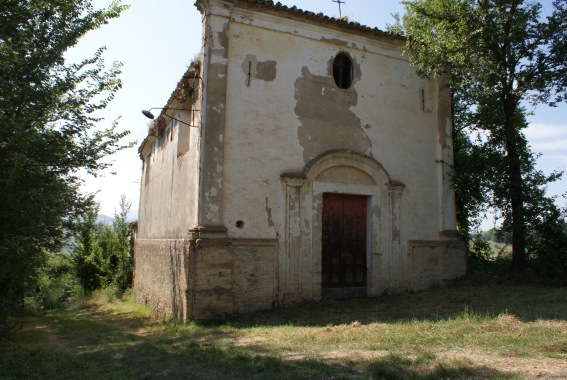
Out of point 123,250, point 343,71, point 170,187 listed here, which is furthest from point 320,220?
point 123,250

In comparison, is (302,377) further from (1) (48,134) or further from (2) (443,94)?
(2) (443,94)

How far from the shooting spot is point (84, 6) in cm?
1060

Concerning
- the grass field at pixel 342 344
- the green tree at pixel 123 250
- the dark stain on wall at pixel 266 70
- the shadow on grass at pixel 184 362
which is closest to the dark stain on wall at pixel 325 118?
the dark stain on wall at pixel 266 70

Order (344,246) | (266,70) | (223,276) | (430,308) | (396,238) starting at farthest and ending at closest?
(396,238) < (344,246) < (266,70) < (223,276) < (430,308)

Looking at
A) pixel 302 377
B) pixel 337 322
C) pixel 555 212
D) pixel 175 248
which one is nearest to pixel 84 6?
pixel 175 248

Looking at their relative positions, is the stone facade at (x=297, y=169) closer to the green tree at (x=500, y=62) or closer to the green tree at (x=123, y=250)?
the green tree at (x=500, y=62)

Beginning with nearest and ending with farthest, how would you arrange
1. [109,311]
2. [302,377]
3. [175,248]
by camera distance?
[302,377] → [175,248] → [109,311]

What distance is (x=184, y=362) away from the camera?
6074 millimetres

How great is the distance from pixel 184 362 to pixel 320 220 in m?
5.29

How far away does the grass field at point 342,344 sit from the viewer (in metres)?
4.96

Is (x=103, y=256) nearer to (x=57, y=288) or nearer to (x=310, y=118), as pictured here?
(x=57, y=288)

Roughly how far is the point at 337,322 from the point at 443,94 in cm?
752

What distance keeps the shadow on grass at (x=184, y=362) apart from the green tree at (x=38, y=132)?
54.8 inches

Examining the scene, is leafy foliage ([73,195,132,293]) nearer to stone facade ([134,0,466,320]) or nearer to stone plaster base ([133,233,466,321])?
stone facade ([134,0,466,320])
